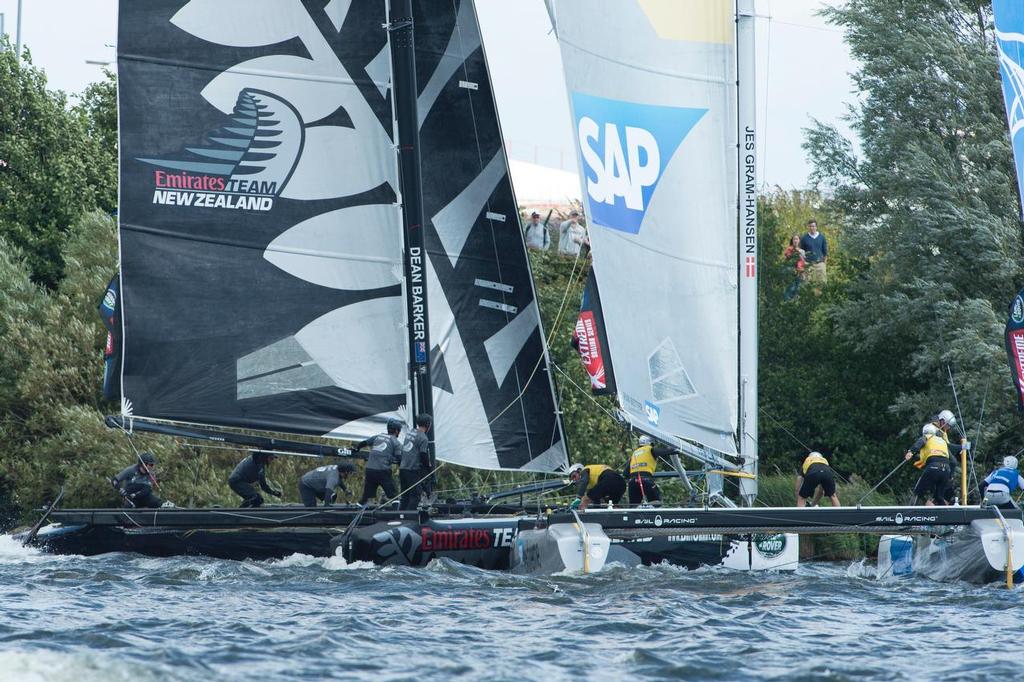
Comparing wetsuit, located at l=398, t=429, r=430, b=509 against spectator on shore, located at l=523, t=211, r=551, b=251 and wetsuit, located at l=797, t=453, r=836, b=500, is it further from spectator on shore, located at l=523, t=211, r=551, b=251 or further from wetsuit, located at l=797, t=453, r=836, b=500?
spectator on shore, located at l=523, t=211, r=551, b=251

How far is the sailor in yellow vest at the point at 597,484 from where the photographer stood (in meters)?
22.1

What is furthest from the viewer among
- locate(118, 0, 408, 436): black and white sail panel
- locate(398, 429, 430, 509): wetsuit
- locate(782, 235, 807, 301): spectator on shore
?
locate(782, 235, 807, 301): spectator on shore

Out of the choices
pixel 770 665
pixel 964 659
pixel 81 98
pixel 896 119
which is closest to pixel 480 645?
pixel 770 665

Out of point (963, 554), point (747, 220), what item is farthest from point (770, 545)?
point (747, 220)

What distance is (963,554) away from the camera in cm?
1952

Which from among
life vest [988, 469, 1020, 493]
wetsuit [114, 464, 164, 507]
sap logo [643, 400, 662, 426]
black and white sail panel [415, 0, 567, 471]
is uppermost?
black and white sail panel [415, 0, 567, 471]

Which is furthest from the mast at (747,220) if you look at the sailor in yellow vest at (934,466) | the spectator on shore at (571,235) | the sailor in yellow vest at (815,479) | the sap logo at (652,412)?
the spectator on shore at (571,235)

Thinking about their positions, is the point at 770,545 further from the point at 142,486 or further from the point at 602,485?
the point at 142,486

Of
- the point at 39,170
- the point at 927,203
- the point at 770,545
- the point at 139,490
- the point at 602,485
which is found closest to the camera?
the point at 770,545

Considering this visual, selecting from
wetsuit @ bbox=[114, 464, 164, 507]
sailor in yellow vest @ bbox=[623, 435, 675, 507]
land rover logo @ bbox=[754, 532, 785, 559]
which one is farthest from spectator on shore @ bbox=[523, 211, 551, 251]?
land rover logo @ bbox=[754, 532, 785, 559]

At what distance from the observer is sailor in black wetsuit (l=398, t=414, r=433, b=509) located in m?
22.1

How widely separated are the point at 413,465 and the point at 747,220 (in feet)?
18.2

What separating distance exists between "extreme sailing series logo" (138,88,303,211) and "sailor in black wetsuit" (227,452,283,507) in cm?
363

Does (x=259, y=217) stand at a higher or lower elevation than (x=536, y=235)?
lower
